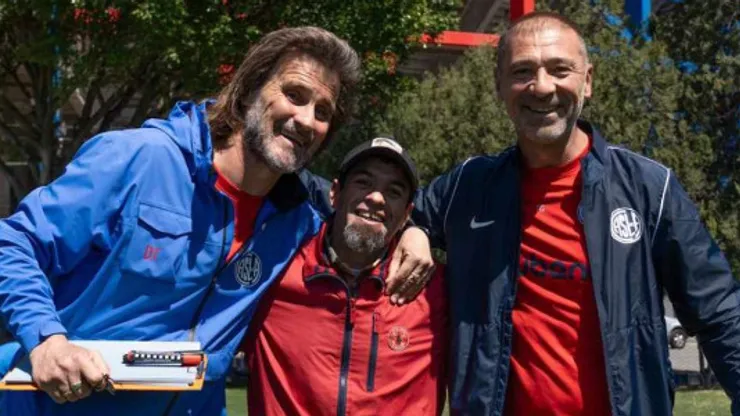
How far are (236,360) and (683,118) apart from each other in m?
16.7

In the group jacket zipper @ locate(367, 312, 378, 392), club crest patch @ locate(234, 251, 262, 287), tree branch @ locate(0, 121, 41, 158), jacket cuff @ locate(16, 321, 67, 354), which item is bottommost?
jacket zipper @ locate(367, 312, 378, 392)

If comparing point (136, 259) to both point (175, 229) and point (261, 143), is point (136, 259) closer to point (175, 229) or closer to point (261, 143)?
point (175, 229)

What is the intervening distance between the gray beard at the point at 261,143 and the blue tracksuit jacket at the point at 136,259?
0.64 ft

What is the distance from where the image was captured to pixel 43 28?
16.9 meters

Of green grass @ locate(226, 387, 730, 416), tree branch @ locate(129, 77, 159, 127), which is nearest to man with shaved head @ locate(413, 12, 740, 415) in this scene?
green grass @ locate(226, 387, 730, 416)

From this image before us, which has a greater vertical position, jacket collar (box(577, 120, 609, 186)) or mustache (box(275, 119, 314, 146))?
mustache (box(275, 119, 314, 146))

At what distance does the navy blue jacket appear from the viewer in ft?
13.4

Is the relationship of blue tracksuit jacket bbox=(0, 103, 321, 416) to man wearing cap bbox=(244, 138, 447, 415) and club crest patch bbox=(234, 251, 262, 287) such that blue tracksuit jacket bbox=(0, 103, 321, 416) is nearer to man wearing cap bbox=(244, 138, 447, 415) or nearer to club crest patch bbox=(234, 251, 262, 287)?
club crest patch bbox=(234, 251, 262, 287)

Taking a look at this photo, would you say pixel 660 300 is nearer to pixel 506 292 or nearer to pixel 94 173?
pixel 506 292

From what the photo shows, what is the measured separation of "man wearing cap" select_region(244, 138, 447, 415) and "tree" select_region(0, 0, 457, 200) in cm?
1048

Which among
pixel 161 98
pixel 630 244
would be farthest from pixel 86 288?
pixel 161 98

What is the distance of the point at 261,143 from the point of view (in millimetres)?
4379

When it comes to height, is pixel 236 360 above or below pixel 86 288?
below

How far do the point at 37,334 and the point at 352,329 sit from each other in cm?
133
